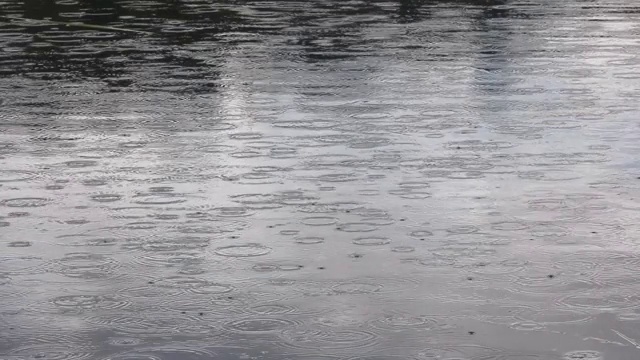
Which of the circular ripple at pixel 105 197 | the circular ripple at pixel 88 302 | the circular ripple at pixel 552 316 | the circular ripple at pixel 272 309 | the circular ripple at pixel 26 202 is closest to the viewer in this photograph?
the circular ripple at pixel 552 316

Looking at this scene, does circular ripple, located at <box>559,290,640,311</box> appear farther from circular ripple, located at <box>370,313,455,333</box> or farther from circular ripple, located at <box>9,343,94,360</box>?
circular ripple, located at <box>9,343,94,360</box>

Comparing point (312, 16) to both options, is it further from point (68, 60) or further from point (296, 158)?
point (296, 158)

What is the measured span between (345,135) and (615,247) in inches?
189

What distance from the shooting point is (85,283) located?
338 inches

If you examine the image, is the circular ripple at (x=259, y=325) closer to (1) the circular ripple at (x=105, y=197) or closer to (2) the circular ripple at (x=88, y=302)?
(2) the circular ripple at (x=88, y=302)

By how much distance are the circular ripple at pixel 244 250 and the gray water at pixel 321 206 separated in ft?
0.08

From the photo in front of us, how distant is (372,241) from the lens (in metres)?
9.59

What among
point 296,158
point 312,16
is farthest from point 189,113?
point 312,16

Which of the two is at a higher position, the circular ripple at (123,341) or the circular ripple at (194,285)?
the circular ripple at (123,341)

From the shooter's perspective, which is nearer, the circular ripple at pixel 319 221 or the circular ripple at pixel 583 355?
the circular ripple at pixel 583 355

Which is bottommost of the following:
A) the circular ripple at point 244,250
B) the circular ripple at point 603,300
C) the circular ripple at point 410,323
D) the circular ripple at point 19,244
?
the circular ripple at point 244,250

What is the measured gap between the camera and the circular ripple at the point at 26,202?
10805 mm

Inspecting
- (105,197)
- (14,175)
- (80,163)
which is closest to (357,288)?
(105,197)

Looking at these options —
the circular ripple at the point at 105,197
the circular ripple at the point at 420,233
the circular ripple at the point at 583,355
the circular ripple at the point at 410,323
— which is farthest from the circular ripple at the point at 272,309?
the circular ripple at the point at 105,197
